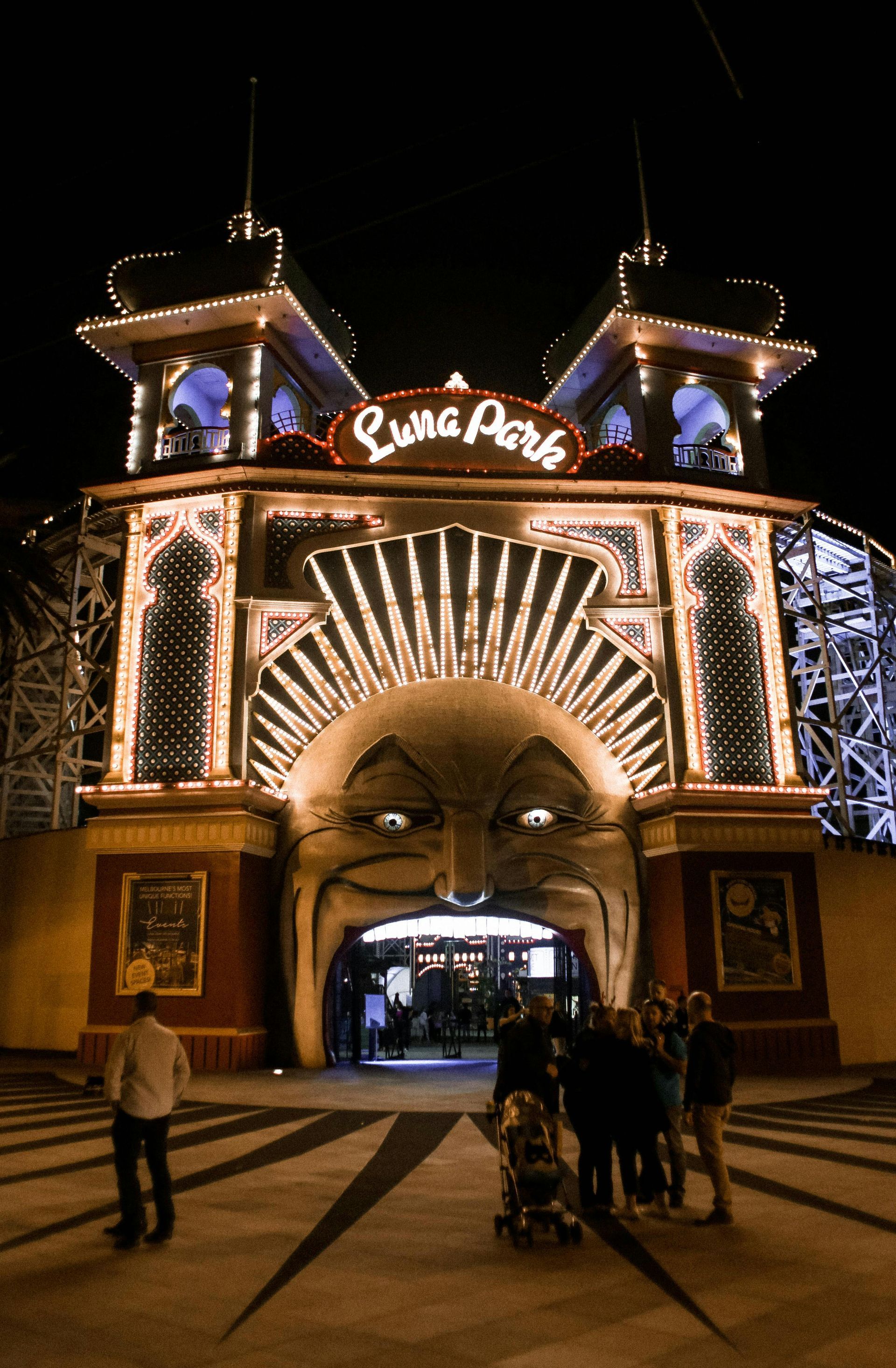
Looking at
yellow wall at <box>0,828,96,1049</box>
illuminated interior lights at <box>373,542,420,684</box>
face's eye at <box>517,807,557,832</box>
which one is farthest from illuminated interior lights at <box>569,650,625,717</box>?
yellow wall at <box>0,828,96,1049</box>

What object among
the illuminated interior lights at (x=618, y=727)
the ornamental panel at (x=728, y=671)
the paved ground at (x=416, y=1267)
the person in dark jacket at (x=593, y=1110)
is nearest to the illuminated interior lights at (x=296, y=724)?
the illuminated interior lights at (x=618, y=727)

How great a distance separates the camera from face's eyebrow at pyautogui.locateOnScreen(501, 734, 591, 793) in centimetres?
1930

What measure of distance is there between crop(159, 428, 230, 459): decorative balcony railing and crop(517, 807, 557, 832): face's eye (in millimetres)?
9921

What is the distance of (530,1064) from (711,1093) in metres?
1.38

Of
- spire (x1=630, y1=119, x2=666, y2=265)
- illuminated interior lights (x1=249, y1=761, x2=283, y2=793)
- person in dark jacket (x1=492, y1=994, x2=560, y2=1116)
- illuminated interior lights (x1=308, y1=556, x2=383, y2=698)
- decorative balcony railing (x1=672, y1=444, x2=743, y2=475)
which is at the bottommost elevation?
person in dark jacket (x1=492, y1=994, x2=560, y2=1116)

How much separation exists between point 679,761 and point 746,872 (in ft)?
7.74

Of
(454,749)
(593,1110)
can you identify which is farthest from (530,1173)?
(454,749)

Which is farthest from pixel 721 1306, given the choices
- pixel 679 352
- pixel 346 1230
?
pixel 679 352

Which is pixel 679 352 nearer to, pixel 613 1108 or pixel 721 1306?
pixel 613 1108

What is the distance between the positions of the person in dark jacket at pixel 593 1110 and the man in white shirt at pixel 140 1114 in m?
2.82

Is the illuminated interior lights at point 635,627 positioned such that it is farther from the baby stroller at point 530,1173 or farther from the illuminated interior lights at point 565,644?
the baby stroller at point 530,1173

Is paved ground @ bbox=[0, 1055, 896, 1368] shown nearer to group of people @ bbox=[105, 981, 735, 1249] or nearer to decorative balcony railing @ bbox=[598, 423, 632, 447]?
group of people @ bbox=[105, 981, 735, 1249]

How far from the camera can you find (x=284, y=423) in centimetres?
2241

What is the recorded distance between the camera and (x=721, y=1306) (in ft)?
18.1
